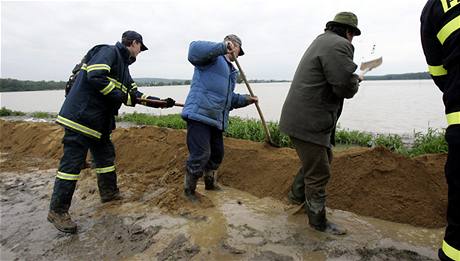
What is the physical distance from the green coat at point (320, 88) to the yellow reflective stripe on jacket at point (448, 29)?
1003 mm

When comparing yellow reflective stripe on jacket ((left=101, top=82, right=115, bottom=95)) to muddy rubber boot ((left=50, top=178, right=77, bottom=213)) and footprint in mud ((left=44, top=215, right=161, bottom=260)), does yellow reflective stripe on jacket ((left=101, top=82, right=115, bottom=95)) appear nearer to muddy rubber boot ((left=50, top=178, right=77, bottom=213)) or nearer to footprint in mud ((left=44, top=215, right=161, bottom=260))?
muddy rubber boot ((left=50, top=178, right=77, bottom=213))

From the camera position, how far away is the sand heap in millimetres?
3963

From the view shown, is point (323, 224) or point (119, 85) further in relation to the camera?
point (119, 85)

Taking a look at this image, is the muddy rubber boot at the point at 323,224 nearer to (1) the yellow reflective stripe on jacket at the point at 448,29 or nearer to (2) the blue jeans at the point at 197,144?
(2) the blue jeans at the point at 197,144

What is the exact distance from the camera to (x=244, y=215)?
4004 mm

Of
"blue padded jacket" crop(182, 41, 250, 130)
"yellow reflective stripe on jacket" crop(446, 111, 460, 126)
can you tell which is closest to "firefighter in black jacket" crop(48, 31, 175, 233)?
"blue padded jacket" crop(182, 41, 250, 130)

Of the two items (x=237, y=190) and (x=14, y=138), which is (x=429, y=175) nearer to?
(x=237, y=190)

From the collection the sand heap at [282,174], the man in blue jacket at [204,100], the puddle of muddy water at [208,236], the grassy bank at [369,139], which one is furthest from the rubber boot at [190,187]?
the grassy bank at [369,139]

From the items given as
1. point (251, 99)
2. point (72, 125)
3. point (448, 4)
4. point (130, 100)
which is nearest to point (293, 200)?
point (251, 99)

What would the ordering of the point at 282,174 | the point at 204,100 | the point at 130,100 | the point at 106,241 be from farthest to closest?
the point at 282,174, the point at 130,100, the point at 204,100, the point at 106,241

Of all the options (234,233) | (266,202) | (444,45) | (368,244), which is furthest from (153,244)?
(444,45)

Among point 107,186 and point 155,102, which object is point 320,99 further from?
point 107,186

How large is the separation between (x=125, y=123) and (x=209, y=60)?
912 centimetres

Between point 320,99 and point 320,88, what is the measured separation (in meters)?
0.10
